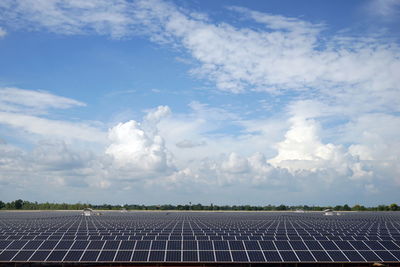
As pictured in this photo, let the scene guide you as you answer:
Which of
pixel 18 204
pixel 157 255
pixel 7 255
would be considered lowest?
pixel 7 255

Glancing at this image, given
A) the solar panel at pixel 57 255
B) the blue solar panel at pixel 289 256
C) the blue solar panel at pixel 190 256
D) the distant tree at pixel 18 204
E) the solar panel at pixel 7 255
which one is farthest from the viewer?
the distant tree at pixel 18 204

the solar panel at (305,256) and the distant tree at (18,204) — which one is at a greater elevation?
Answer: the distant tree at (18,204)

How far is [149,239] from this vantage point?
33.5m

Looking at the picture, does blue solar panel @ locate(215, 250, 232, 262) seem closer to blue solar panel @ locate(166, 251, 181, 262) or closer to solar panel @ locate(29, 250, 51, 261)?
blue solar panel @ locate(166, 251, 181, 262)

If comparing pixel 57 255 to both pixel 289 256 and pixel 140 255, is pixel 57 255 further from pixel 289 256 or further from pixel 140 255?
pixel 289 256

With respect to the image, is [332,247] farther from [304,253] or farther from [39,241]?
[39,241]

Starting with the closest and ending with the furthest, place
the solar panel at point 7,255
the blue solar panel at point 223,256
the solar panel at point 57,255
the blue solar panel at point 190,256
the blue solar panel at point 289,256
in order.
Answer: the blue solar panel at point 190,256, the blue solar panel at point 223,256, the solar panel at point 57,255, the blue solar panel at point 289,256, the solar panel at point 7,255

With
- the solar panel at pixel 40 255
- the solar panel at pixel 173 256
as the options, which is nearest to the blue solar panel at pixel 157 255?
the solar panel at pixel 173 256

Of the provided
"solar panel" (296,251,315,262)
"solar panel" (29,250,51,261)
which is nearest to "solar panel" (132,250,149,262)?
"solar panel" (29,250,51,261)

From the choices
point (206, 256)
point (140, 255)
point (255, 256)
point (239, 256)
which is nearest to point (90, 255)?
point (140, 255)

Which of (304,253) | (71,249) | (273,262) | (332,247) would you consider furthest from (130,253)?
(332,247)

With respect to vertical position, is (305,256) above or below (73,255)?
above

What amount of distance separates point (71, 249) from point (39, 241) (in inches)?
171

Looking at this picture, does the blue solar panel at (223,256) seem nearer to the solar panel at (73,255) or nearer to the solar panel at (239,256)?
the solar panel at (239,256)
